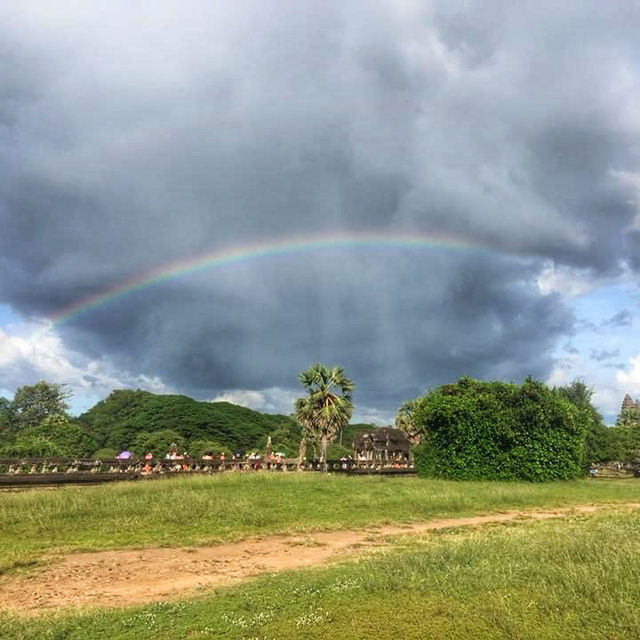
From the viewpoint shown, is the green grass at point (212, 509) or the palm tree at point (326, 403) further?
the palm tree at point (326, 403)

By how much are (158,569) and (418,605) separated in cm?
679

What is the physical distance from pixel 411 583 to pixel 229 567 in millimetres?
5246

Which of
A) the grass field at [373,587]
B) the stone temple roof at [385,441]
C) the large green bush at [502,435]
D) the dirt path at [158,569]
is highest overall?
the stone temple roof at [385,441]

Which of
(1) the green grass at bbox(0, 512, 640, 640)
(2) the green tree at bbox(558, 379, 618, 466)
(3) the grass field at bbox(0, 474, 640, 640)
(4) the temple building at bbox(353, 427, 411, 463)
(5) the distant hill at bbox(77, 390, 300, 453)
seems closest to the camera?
(1) the green grass at bbox(0, 512, 640, 640)

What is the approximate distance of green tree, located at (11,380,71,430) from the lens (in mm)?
109625

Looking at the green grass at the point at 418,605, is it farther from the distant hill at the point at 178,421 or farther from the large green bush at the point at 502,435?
the distant hill at the point at 178,421

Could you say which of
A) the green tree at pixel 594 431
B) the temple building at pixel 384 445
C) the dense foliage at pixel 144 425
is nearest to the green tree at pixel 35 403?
the dense foliage at pixel 144 425

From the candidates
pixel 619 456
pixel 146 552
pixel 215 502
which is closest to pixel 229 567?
pixel 146 552

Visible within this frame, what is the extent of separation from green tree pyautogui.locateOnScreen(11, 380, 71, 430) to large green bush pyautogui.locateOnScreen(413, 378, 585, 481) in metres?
96.4

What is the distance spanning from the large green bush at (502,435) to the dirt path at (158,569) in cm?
2278

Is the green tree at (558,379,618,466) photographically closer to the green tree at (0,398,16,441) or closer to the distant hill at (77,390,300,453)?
the distant hill at (77,390,300,453)

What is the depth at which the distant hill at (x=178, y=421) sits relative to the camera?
108250mm

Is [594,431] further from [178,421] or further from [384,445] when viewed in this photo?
[178,421]

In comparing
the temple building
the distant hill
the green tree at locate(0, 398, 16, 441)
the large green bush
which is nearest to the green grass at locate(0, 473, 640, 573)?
the large green bush
